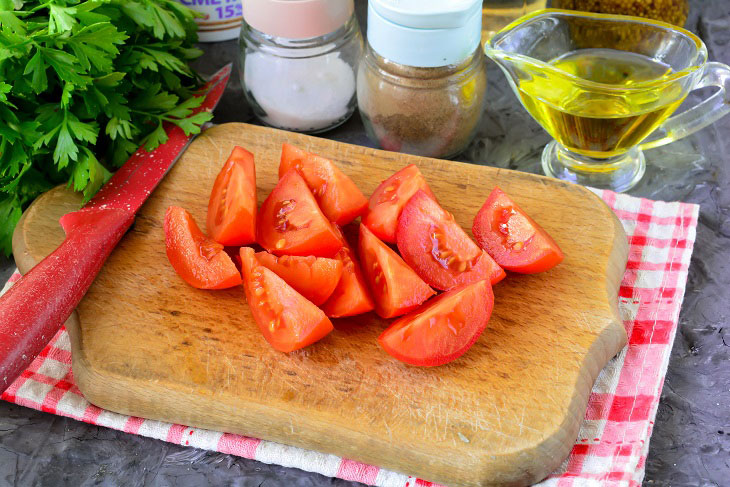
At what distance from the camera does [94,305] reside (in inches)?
63.4

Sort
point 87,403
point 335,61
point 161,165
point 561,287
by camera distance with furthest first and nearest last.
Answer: point 335,61 < point 161,165 < point 561,287 < point 87,403

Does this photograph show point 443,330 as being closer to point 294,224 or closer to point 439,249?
point 439,249

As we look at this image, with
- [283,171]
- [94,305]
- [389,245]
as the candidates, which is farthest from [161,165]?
[389,245]

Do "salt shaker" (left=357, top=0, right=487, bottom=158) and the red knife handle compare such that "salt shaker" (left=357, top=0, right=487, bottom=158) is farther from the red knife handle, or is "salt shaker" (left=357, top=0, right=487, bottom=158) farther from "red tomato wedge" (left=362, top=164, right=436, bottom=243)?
the red knife handle

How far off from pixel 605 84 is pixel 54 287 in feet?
4.21

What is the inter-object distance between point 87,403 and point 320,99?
0.99 m

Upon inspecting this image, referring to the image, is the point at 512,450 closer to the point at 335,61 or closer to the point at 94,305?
the point at 94,305

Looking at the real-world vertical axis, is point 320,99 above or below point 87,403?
above

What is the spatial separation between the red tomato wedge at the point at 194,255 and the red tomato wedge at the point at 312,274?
109 millimetres

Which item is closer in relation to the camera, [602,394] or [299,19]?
[602,394]

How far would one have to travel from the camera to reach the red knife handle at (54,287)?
1.42 meters

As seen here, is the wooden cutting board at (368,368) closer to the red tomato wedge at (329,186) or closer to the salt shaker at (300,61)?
the red tomato wedge at (329,186)

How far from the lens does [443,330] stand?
1.46m

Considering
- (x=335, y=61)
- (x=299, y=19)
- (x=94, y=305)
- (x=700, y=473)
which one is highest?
(x=299, y=19)
